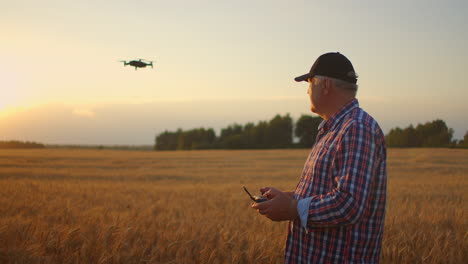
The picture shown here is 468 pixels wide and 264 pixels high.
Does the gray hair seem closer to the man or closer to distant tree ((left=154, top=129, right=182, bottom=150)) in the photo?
the man

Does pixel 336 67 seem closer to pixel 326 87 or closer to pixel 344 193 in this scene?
pixel 326 87

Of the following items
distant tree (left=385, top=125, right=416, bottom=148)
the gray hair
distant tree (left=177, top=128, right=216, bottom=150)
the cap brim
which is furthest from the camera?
distant tree (left=177, top=128, right=216, bottom=150)

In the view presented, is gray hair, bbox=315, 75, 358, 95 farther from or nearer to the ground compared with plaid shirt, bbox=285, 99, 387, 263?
farther from the ground

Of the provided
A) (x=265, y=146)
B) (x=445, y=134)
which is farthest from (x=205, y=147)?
(x=445, y=134)

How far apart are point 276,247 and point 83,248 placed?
196cm

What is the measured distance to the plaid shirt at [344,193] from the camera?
2.03 meters

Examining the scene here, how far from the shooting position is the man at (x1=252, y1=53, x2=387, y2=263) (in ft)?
6.68

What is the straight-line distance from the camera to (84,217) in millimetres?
5109

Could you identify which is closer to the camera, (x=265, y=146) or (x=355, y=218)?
(x=355, y=218)

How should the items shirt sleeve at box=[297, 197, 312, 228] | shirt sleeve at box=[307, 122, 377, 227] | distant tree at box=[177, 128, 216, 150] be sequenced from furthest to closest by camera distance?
1. distant tree at box=[177, 128, 216, 150]
2. shirt sleeve at box=[297, 197, 312, 228]
3. shirt sleeve at box=[307, 122, 377, 227]

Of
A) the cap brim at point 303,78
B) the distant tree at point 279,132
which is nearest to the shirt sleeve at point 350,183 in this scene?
the cap brim at point 303,78

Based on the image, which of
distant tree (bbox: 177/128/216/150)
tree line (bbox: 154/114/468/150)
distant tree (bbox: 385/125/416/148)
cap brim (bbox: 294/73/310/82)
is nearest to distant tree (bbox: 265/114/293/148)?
tree line (bbox: 154/114/468/150)

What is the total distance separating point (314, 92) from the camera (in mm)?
2348

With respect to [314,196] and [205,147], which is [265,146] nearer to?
[205,147]
